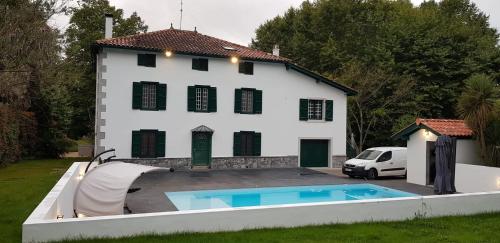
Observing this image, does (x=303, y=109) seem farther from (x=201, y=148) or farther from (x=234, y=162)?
(x=201, y=148)

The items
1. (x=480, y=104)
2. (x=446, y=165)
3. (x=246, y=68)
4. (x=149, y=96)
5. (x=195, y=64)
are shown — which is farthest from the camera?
(x=246, y=68)

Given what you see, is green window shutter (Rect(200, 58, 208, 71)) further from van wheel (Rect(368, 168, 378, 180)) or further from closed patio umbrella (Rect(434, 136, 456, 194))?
closed patio umbrella (Rect(434, 136, 456, 194))

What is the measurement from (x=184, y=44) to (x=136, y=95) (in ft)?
13.3

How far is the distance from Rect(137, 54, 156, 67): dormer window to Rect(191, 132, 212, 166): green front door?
14.5ft

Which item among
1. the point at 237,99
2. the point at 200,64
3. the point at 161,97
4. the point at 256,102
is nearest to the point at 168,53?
the point at 200,64

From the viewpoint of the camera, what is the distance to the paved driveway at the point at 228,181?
524 inches

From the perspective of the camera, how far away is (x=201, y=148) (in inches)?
862

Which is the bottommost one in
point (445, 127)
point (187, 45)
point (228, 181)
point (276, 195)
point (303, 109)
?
point (276, 195)

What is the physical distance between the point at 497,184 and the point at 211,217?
11.0m

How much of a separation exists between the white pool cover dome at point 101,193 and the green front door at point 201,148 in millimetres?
12407

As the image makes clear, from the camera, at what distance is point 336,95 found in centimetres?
2459

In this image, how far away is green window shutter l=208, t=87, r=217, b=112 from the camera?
21.9 meters

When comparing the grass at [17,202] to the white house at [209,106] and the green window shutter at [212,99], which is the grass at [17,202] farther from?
the green window shutter at [212,99]

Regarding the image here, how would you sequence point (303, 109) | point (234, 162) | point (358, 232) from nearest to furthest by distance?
point (358, 232) < point (234, 162) < point (303, 109)
